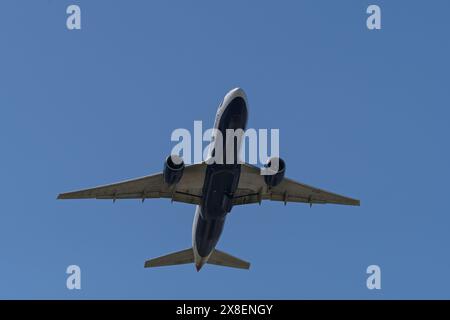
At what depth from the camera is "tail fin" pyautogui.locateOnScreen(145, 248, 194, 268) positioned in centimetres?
4616

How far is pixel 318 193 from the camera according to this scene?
4334cm

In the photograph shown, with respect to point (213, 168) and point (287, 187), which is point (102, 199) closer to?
point (213, 168)

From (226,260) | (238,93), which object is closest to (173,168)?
(238,93)

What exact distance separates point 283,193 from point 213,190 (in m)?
7.20

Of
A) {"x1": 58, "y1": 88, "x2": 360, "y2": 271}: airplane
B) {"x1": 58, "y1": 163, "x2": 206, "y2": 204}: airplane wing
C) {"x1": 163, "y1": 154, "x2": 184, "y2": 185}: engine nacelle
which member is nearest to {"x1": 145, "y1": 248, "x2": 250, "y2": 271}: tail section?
{"x1": 58, "y1": 88, "x2": 360, "y2": 271}: airplane

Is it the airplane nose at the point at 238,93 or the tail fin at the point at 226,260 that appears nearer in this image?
the airplane nose at the point at 238,93

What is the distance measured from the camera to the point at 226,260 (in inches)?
1865

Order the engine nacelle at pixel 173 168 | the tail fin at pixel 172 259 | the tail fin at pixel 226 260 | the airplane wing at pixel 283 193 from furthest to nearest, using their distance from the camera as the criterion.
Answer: the tail fin at pixel 226 260
the tail fin at pixel 172 259
the airplane wing at pixel 283 193
the engine nacelle at pixel 173 168

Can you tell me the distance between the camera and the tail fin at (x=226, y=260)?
47.1 metres

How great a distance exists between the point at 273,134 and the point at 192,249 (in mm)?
12485

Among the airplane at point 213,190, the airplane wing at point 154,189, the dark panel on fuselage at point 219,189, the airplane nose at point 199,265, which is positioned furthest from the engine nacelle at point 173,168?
the airplane nose at point 199,265

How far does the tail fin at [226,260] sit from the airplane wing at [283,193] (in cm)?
546

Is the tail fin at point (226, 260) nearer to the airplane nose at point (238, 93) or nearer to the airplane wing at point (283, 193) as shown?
the airplane wing at point (283, 193)

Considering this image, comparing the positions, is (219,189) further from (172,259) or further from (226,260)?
(226,260)
